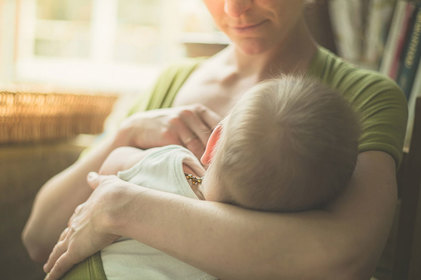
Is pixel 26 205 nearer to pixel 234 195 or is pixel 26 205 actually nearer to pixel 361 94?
pixel 234 195

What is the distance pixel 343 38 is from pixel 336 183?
1.15 meters

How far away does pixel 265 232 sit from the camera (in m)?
0.75

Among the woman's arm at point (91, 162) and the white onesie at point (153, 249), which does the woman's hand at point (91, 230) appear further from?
the woman's arm at point (91, 162)

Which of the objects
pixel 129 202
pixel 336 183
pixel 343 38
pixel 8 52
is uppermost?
pixel 343 38

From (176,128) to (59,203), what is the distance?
43cm

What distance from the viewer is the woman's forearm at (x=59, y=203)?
1.26 meters

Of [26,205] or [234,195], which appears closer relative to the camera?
[234,195]

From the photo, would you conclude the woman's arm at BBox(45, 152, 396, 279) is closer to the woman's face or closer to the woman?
the woman

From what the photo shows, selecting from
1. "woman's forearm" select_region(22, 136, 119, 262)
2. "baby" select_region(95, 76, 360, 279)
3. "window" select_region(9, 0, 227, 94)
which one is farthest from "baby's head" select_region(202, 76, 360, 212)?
"window" select_region(9, 0, 227, 94)

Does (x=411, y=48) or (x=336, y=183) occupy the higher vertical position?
(x=411, y=48)

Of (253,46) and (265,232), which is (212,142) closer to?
(265,232)

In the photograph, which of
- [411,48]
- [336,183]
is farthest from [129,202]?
[411,48]

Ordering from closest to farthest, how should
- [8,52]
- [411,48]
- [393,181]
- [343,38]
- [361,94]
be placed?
1. [393,181]
2. [361,94]
3. [411,48]
4. [343,38]
5. [8,52]

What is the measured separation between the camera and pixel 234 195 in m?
0.80
